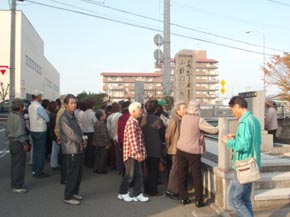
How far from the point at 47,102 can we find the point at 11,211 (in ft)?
14.9

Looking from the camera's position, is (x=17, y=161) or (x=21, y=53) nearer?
(x=17, y=161)

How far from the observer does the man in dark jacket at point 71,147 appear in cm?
697

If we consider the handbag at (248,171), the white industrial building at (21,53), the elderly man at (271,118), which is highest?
the white industrial building at (21,53)

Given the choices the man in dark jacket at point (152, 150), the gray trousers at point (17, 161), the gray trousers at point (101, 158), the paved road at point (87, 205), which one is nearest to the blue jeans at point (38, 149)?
Answer: the paved road at point (87, 205)

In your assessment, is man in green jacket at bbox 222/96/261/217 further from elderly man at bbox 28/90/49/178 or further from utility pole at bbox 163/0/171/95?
utility pole at bbox 163/0/171/95

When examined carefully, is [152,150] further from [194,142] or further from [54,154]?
[54,154]

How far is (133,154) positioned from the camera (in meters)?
7.03

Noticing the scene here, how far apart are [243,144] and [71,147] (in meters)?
3.36

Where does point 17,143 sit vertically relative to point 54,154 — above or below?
above

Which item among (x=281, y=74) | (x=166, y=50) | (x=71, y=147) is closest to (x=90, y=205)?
(x=71, y=147)

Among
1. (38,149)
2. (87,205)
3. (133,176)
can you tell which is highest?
(38,149)

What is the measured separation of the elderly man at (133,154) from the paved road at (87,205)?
22 cm

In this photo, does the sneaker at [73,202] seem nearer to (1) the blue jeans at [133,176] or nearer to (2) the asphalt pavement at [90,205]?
(2) the asphalt pavement at [90,205]

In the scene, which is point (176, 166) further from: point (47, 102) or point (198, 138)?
point (47, 102)
